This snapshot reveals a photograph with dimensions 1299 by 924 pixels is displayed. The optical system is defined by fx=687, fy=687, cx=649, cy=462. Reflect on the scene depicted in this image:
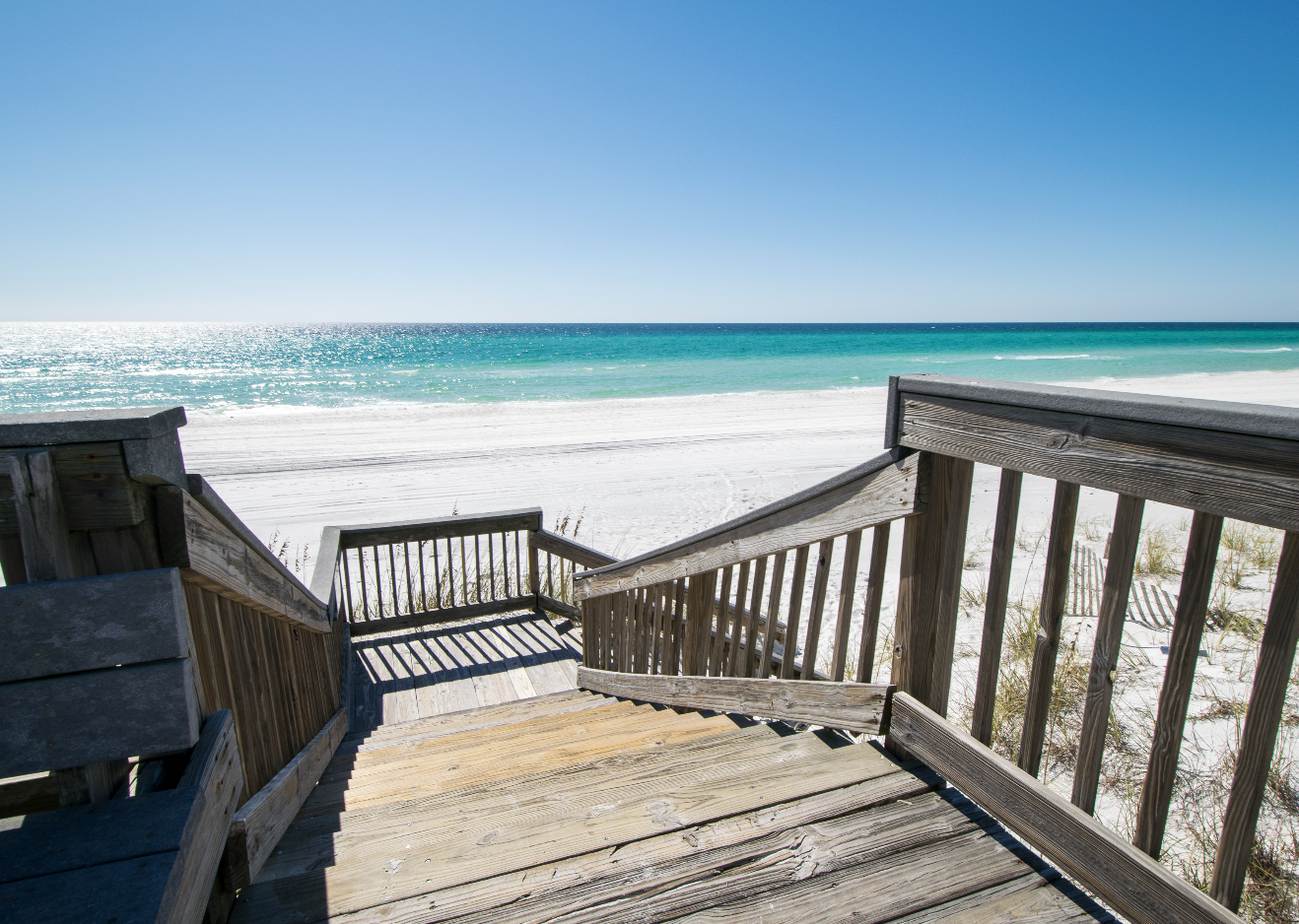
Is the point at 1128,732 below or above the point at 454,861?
below

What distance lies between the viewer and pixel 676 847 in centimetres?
172

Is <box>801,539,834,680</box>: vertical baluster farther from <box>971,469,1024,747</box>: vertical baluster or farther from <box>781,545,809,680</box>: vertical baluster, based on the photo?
<box>971,469,1024,747</box>: vertical baluster

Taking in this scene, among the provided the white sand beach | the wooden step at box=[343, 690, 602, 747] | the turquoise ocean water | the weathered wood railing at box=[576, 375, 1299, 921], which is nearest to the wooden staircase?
the weathered wood railing at box=[576, 375, 1299, 921]

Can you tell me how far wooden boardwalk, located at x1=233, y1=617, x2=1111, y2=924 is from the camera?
153 centimetres

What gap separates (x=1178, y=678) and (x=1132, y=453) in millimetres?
437

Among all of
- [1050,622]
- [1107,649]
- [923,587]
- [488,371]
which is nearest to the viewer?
[1107,649]

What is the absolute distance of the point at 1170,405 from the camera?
125cm

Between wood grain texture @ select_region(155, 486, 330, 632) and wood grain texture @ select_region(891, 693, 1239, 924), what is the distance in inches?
72.0

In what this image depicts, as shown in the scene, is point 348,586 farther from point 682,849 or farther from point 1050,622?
point 1050,622

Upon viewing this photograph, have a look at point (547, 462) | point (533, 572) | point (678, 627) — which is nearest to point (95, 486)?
point (678, 627)

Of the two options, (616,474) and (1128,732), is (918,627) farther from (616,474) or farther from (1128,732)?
(616,474)

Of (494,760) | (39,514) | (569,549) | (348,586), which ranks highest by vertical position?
(39,514)

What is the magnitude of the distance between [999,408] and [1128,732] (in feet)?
7.36

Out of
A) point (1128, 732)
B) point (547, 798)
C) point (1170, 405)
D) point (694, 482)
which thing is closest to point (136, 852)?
point (547, 798)
